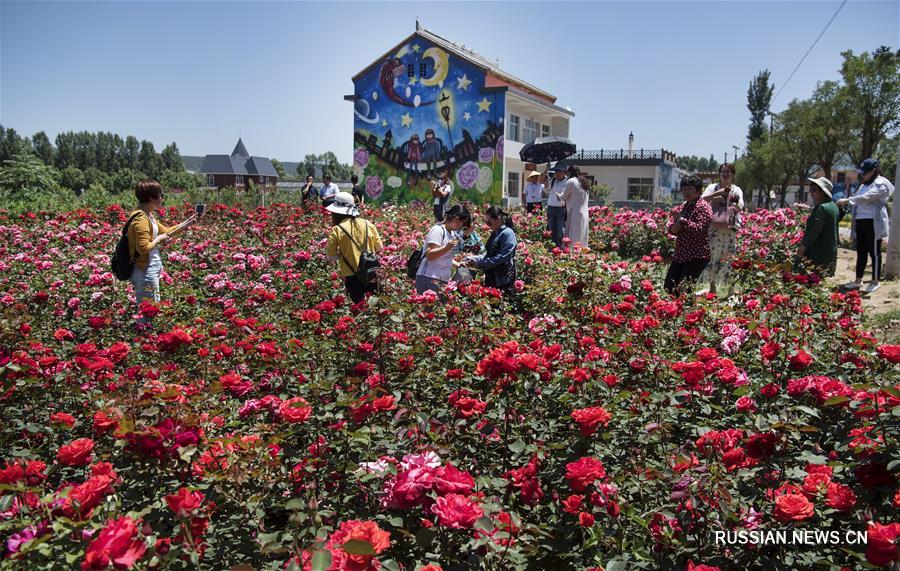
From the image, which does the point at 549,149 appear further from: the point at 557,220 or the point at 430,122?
the point at 430,122

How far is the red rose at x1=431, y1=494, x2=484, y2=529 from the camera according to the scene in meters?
1.26

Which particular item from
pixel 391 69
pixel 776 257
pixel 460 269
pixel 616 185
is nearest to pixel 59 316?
pixel 460 269

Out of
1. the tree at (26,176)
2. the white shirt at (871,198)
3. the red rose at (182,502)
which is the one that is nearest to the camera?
the red rose at (182,502)

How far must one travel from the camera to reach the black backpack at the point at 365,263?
191 inches

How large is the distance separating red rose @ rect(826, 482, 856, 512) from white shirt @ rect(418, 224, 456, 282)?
379 cm

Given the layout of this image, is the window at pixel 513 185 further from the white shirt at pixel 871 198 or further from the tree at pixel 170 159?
the tree at pixel 170 159

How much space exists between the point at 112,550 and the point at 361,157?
29.9 meters

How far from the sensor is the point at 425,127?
2834 cm

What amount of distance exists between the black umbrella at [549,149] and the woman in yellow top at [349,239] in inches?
355

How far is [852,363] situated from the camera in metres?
2.75

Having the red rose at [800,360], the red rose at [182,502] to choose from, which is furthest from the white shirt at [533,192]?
the red rose at [182,502]

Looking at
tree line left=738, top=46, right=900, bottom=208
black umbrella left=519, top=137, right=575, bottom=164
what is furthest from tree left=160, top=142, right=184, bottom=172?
black umbrella left=519, top=137, right=575, bottom=164

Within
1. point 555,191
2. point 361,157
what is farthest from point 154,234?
point 361,157

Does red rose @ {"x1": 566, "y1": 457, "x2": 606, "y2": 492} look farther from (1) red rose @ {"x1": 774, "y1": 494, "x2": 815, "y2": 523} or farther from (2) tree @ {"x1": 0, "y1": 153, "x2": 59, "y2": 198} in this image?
(2) tree @ {"x1": 0, "y1": 153, "x2": 59, "y2": 198}
